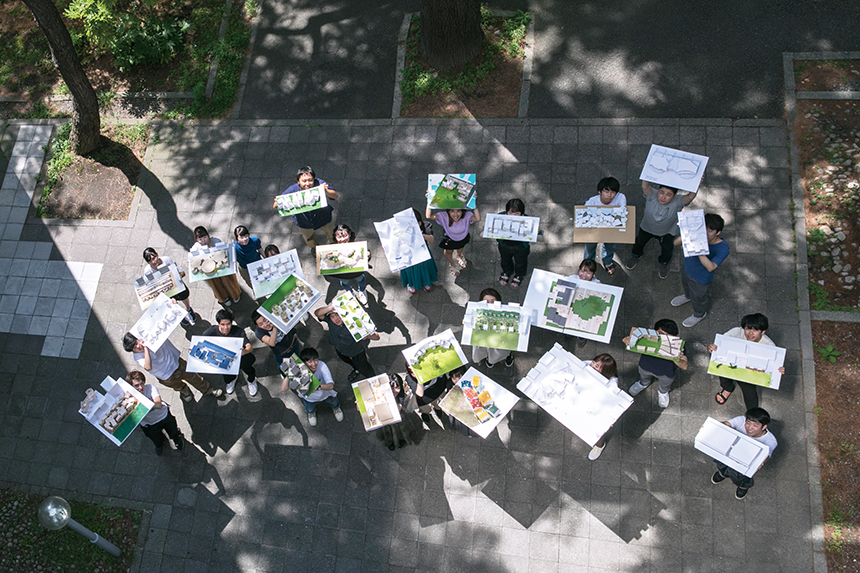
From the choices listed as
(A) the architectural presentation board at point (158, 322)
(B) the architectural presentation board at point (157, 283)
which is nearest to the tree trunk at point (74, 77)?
(B) the architectural presentation board at point (157, 283)

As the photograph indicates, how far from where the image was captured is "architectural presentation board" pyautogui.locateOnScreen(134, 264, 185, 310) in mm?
9195

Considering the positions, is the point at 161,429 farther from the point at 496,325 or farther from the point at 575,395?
the point at 575,395

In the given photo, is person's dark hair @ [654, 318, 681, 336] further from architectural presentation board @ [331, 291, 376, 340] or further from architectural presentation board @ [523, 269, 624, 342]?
architectural presentation board @ [331, 291, 376, 340]

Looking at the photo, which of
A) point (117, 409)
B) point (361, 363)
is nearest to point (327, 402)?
point (361, 363)

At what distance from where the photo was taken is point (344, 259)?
356 inches

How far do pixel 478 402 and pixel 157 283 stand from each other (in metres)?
5.46

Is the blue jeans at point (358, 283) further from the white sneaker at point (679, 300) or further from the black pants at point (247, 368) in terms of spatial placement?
the white sneaker at point (679, 300)

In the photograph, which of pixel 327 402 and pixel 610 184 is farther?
pixel 327 402

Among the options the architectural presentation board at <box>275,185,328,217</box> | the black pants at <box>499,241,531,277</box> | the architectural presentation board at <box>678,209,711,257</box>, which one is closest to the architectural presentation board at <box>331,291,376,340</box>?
the architectural presentation board at <box>275,185,328,217</box>

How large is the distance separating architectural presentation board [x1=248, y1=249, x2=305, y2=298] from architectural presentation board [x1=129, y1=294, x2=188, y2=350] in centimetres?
119

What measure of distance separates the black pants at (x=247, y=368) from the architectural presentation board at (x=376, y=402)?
2.02 metres

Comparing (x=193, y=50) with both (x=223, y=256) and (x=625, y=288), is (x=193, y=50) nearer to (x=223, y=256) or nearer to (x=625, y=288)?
(x=223, y=256)

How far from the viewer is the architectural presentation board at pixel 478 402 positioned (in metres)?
7.97

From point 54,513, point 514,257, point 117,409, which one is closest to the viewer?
point 54,513
